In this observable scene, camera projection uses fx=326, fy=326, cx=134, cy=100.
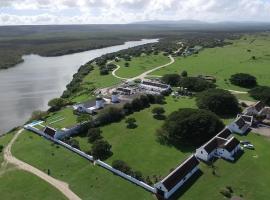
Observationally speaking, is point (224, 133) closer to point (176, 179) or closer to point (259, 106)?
point (176, 179)

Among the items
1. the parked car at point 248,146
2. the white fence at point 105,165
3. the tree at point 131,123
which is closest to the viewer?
the white fence at point 105,165

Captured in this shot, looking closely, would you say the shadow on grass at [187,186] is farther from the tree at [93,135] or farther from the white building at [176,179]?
the tree at [93,135]

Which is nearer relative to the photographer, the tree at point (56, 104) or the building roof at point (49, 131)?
the building roof at point (49, 131)

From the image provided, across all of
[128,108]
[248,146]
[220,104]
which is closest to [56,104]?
[128,108]

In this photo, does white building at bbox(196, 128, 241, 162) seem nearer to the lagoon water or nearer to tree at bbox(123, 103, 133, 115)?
tree at bbox(123, 103, 133, 115)

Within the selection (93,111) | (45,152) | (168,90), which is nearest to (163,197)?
(45,152)

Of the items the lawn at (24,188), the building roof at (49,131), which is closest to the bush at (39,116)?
the building roof at (49,131)

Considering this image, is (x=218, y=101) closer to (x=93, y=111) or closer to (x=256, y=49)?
(x=93, y=111)
